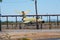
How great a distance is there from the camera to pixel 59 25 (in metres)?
8.24

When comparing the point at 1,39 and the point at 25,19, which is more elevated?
the point at 25,19

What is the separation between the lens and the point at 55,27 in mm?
8102

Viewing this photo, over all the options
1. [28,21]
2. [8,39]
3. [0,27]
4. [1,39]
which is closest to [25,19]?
[28,21]

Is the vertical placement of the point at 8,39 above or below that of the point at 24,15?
below

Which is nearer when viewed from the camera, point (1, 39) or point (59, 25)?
point (1, 39)

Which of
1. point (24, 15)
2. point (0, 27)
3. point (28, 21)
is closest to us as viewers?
point (28, 21)

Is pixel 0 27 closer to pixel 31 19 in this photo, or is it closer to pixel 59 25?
pixel 59 25

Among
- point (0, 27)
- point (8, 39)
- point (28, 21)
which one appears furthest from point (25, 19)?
point (0, 27)

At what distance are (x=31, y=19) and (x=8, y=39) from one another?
206 mm

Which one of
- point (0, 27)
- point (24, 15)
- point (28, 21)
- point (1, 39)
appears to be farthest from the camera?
point (0, 27)

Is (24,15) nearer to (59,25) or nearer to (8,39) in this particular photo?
(8,39)

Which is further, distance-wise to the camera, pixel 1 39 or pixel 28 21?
pixel 1 39

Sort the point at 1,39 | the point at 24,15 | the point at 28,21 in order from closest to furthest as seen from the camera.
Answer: the point at 28,21, the point at 24,15, the point at 1,39

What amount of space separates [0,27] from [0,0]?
6.41 meters
